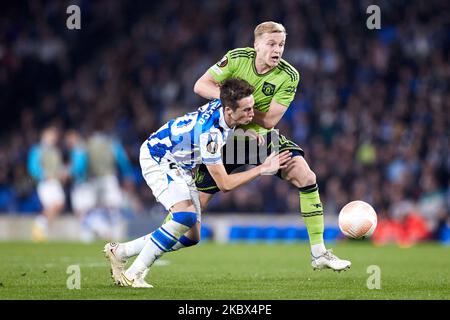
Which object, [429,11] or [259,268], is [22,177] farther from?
[259,268]

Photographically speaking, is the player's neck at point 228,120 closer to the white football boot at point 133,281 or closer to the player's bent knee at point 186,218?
the player's bent knee at point 186,218

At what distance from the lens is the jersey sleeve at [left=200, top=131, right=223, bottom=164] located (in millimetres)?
7871

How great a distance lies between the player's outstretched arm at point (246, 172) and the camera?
7812 millimetres

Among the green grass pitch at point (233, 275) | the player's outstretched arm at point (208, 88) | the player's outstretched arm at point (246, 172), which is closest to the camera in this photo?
the green grass pitch at point (233, 275)

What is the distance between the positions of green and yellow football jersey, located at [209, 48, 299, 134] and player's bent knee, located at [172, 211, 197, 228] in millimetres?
1634

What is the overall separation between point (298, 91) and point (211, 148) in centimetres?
1352

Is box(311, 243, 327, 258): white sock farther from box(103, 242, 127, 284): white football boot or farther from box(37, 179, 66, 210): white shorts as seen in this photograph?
box(37, 179, 66, 210): white shorts

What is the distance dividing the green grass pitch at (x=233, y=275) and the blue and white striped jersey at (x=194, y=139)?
1.17 m

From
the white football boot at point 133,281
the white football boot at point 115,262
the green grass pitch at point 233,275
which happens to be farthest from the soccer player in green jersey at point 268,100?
the white football boot at point 133,281

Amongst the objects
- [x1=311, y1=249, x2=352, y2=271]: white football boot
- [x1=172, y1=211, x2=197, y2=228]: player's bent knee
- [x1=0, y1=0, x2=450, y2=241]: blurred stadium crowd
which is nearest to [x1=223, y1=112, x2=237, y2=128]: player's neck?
[x1=172, y1=211, x2=197, y2=228]: player's bent knee

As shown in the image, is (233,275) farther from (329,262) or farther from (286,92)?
(286,92)

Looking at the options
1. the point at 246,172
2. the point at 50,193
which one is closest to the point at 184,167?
the point at 246,172

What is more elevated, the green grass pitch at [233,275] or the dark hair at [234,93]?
the dark hair at [234,93]

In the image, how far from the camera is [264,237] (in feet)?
62.5
